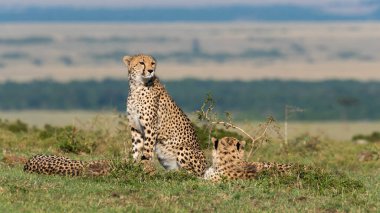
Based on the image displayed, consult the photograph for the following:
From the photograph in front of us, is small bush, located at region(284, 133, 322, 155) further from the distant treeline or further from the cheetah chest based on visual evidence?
the distant treeline

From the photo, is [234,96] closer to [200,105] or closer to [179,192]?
[200,105]

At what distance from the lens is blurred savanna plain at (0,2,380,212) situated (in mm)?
8109

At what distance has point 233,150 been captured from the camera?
932 centimetres

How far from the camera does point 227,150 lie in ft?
30.5

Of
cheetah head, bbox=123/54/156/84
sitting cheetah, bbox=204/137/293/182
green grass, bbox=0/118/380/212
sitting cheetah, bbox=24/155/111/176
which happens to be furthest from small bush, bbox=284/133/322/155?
sitting cheetah, bbox=24/155/111/176

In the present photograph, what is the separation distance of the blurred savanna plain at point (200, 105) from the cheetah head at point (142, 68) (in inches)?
31.4

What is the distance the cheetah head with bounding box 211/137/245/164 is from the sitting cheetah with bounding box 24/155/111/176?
3.11 ft

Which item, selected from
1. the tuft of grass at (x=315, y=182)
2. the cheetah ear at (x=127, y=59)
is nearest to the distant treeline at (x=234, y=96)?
the cheetah ear at (x=127, y=59)

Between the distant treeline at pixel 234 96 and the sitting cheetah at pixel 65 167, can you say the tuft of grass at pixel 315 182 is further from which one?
the distant treeline at pixel 234 96

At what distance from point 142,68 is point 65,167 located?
1360mm

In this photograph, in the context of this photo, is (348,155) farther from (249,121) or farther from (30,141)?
Answer: (30,141)

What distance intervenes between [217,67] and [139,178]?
106139 mm

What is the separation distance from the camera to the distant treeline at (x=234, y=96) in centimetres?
6888

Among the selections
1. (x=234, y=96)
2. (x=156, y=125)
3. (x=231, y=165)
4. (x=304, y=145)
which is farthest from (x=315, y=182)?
(x=234, y=96)
